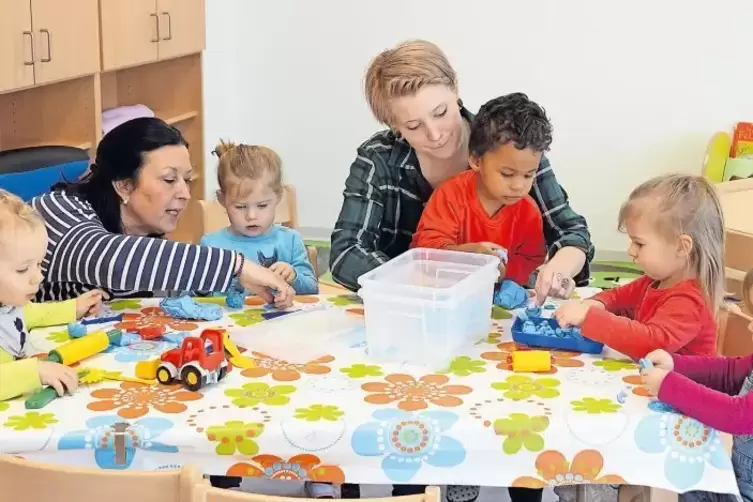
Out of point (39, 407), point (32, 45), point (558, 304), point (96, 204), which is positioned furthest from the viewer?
point (32, 45)

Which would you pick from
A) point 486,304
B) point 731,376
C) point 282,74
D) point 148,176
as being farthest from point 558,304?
point 282,74

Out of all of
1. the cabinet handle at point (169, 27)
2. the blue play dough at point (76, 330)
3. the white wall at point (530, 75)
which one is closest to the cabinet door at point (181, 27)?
the cabinet handle at point (169, 27)

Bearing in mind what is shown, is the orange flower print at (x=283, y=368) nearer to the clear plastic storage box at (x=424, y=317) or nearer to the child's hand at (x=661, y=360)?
the clear plastic storage box at (x=424, y=317)

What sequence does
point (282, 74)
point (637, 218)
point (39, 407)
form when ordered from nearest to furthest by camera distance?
point (39, 407) < point (637, 218) < point (282, 74)

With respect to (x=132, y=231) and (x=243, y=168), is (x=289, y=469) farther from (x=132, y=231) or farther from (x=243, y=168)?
(x=243, y=168)

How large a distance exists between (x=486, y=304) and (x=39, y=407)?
31.5 inches

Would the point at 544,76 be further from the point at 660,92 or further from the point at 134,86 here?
the point at 134,86

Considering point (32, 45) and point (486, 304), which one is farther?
point (32, 45)

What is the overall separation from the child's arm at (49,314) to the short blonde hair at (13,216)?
283mm

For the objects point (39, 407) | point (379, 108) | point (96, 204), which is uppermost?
point (379, 108)

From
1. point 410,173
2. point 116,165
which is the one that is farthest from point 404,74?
point 116,165

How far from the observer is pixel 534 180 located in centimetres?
224

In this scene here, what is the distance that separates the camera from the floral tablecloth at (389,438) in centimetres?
148

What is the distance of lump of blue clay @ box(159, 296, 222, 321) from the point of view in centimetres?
195
